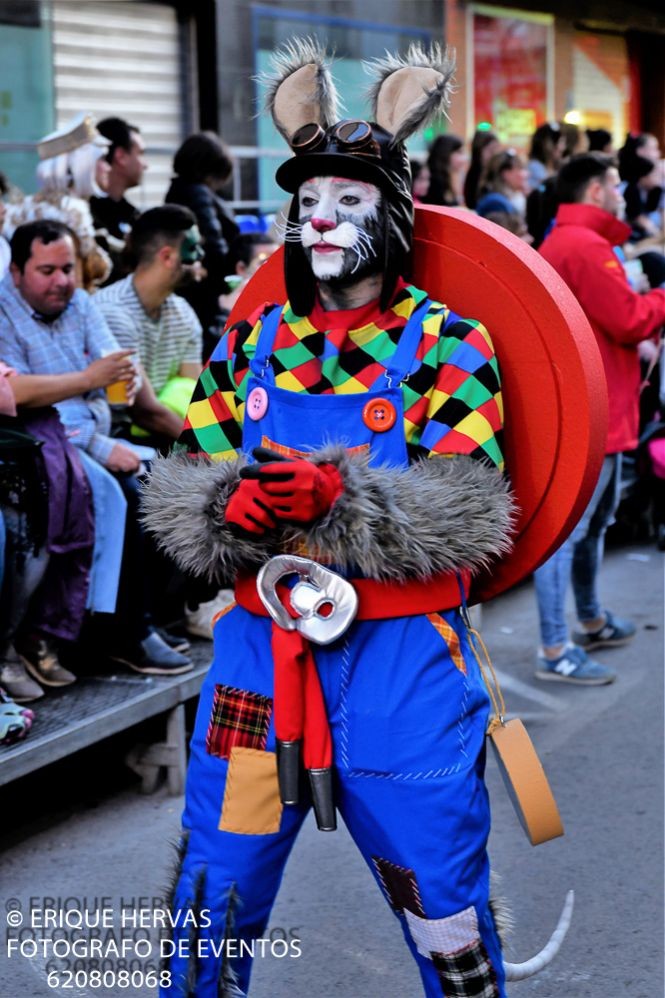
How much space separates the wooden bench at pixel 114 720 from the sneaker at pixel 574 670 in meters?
1.60

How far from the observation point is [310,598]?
99.0 inches

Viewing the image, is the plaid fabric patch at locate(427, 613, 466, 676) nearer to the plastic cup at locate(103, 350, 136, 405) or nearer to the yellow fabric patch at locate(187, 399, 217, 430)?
the yellow fabric patch at locate(187, 399, 217, 430)

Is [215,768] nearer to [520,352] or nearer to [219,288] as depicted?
[520,352]

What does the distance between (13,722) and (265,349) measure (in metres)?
1.66

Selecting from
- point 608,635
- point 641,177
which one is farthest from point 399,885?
point 641,177

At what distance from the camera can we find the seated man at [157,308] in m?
5.16

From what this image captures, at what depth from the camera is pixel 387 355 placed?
2.60 metres

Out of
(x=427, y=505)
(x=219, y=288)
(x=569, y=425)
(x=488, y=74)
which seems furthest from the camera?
(x=488, y=74)

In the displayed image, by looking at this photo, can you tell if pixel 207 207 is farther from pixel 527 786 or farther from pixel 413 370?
pixel 527 786

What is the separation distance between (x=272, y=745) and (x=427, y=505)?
0.55 metres

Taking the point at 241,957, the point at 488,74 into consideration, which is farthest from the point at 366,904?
the point at 488,74

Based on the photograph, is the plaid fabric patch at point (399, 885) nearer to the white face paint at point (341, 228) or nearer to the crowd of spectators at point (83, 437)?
the crowd of spectators at point (83, 437)

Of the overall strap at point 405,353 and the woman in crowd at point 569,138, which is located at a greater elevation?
the woman in crowd at point 569,138

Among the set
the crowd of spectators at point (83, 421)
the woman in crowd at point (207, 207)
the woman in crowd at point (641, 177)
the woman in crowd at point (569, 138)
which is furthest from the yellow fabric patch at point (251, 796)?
the woman in crowd at point (569, 138)
